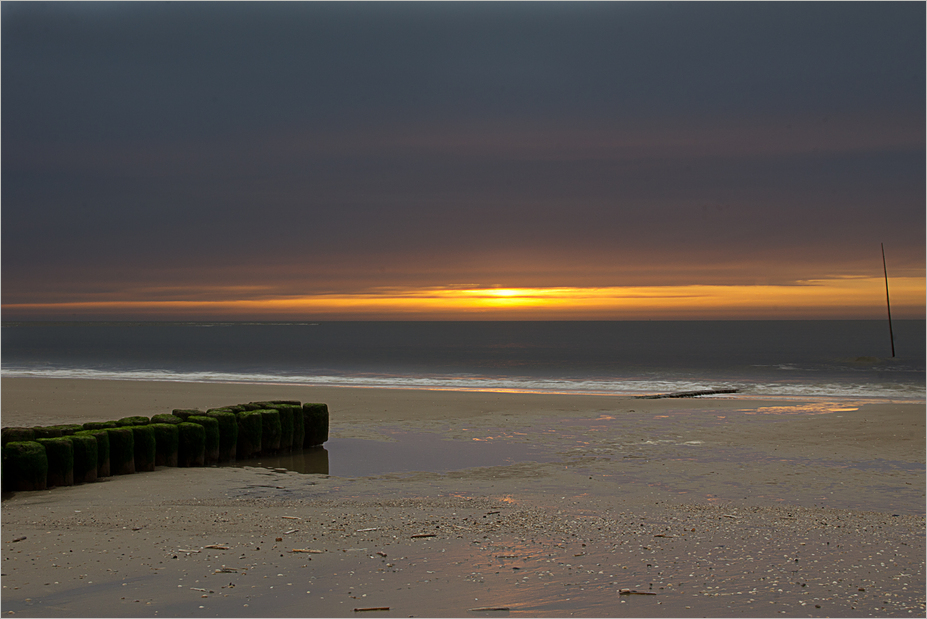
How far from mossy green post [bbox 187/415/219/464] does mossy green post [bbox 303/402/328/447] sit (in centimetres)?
205

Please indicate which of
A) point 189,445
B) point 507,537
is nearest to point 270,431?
point 189,445

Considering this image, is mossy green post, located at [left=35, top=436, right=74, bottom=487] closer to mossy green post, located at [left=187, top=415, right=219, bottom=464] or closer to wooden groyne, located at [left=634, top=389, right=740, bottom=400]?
mossy green post, located at [left=187, top=415, right=219, bottom=464]

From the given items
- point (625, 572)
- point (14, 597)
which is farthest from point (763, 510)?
point (14, 597)

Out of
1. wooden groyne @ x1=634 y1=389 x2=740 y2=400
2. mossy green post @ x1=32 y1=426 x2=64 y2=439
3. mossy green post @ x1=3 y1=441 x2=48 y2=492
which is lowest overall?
wooden groyne @ x1=634 y1=389 x2=740 y2=400

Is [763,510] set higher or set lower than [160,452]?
lower

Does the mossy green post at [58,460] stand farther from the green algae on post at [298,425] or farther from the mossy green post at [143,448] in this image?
the green algae on post at [298,425]

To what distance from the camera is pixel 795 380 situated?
44.1 m

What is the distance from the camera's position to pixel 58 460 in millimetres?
10203

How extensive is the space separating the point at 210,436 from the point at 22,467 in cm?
302

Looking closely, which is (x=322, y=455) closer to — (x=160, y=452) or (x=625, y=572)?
(x=160, y=452)

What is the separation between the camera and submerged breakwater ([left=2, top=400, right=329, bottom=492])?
10000mm

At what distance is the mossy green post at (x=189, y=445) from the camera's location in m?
12.0

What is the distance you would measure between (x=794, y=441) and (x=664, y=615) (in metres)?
10.9

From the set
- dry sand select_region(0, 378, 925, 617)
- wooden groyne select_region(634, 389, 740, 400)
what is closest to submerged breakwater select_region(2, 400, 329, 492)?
dry sand select_region(0, 378, 925, 617)
